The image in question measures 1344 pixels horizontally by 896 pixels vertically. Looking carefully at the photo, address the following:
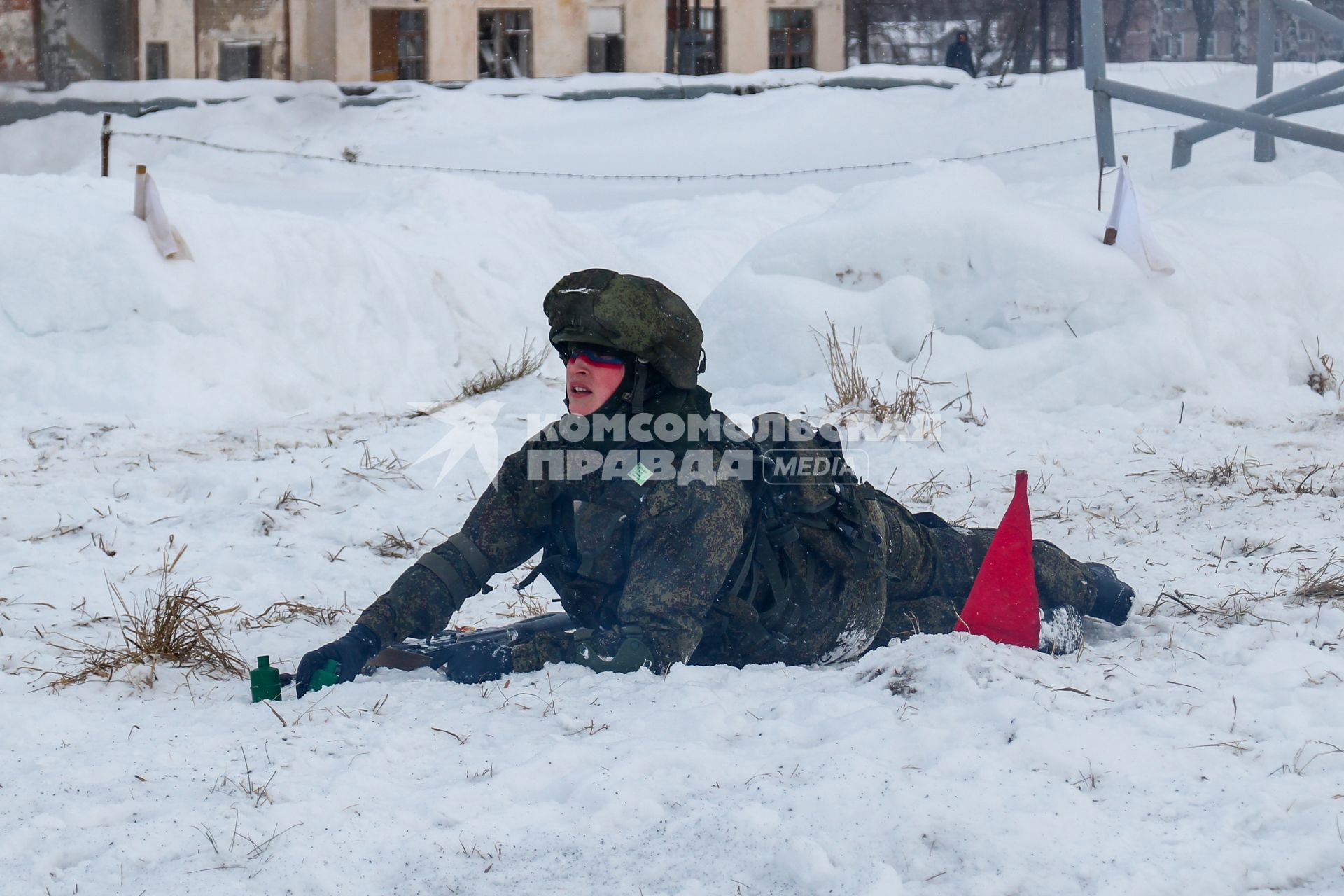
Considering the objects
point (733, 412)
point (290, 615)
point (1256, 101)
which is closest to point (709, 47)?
point (1256, 101)

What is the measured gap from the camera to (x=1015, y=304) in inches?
305

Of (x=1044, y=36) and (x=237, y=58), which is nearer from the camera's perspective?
→ (x=237, y=58)

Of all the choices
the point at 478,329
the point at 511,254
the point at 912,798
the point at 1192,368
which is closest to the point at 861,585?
the point at 912,798

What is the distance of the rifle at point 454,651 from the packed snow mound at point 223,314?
410cm

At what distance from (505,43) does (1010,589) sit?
22.7 m

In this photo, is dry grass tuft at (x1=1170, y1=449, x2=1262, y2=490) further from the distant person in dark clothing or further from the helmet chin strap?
the distant person in dark clothing

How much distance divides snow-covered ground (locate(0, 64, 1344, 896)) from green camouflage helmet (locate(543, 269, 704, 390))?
802 mm

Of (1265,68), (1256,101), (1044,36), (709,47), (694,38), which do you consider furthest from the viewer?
(1044,36)

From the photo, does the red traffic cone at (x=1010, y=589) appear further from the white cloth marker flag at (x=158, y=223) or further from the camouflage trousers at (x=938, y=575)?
the white cloth marker flag at (x=158, y=223)

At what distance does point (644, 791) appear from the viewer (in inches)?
104

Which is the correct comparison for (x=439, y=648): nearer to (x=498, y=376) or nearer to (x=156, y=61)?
(x=498, y=376)

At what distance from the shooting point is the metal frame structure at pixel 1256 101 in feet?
37.9

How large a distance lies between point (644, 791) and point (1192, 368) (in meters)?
5.70

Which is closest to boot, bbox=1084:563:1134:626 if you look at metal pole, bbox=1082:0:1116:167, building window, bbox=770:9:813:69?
metal pole, bbox=1082:0:1116:167
